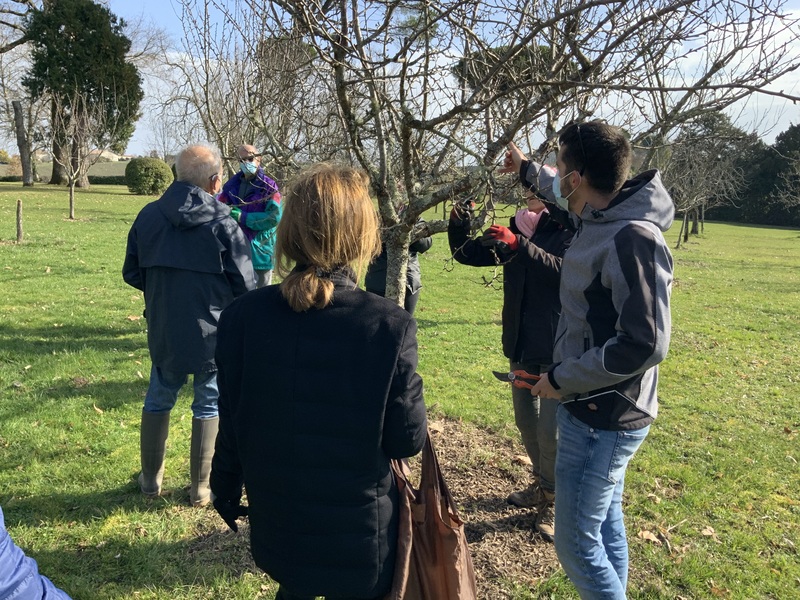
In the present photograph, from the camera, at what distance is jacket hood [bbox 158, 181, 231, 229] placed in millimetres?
3186

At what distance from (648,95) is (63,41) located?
109 ft

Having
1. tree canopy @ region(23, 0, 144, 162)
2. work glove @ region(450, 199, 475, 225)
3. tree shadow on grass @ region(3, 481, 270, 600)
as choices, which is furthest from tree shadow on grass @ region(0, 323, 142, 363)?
tree canopy @ region(23, 0, 144, 162)

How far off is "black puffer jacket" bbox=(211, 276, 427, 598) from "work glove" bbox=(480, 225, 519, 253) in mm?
1326

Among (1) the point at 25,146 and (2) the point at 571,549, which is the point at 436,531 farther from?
(1) the point at 25,146

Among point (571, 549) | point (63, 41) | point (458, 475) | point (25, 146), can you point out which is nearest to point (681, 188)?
point (458, 475)

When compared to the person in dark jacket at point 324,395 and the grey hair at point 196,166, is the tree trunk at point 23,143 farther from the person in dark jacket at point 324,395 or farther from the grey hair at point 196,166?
the person in dark jacket at point 324,395

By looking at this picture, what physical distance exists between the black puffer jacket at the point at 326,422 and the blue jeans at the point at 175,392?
66.4 inches

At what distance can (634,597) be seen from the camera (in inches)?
117

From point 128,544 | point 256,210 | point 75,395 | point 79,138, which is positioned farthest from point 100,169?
point 128,544

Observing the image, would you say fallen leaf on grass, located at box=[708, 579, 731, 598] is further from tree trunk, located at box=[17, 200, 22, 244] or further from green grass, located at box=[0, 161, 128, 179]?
green grass, located at box=[0, 161, 128, 179]

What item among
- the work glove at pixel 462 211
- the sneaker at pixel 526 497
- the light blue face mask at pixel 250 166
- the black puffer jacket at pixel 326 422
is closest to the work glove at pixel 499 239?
the work glove at pixel 462 211

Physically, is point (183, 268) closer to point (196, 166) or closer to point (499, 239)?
point (196, 166)

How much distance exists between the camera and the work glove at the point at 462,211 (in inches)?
112

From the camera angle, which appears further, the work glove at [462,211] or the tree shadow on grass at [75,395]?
the tree shadow on grass at [75,395]
